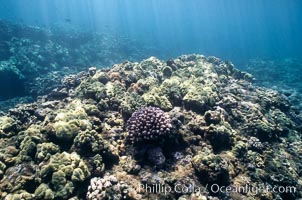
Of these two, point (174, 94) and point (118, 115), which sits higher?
A: point (174, 94)

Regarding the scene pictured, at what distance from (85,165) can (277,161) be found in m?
6.39

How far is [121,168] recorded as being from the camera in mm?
7148

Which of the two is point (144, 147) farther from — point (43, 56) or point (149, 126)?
point (43, 56)

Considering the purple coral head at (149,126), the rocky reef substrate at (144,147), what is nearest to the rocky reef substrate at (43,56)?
the rocky reef substrate at (144,147)

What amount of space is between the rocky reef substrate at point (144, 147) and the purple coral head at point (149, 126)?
0.34 feet

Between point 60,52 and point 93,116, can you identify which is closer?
point 93,116

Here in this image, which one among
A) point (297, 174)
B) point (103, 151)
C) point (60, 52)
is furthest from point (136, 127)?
point (60, 52)

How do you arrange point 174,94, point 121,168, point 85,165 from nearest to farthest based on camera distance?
point 85,165 < point 121,168 < point 174,94

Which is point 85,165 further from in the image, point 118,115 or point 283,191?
point 283,191

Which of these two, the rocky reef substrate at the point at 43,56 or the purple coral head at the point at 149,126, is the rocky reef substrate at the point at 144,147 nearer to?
the purple coral head at the point at 149,126

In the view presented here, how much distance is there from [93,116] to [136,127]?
2073 millimetres

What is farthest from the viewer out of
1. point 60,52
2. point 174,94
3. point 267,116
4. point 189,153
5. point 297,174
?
point 60,52

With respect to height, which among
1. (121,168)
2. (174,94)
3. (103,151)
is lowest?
(121,168)

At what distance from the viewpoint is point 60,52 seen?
28438 mm
